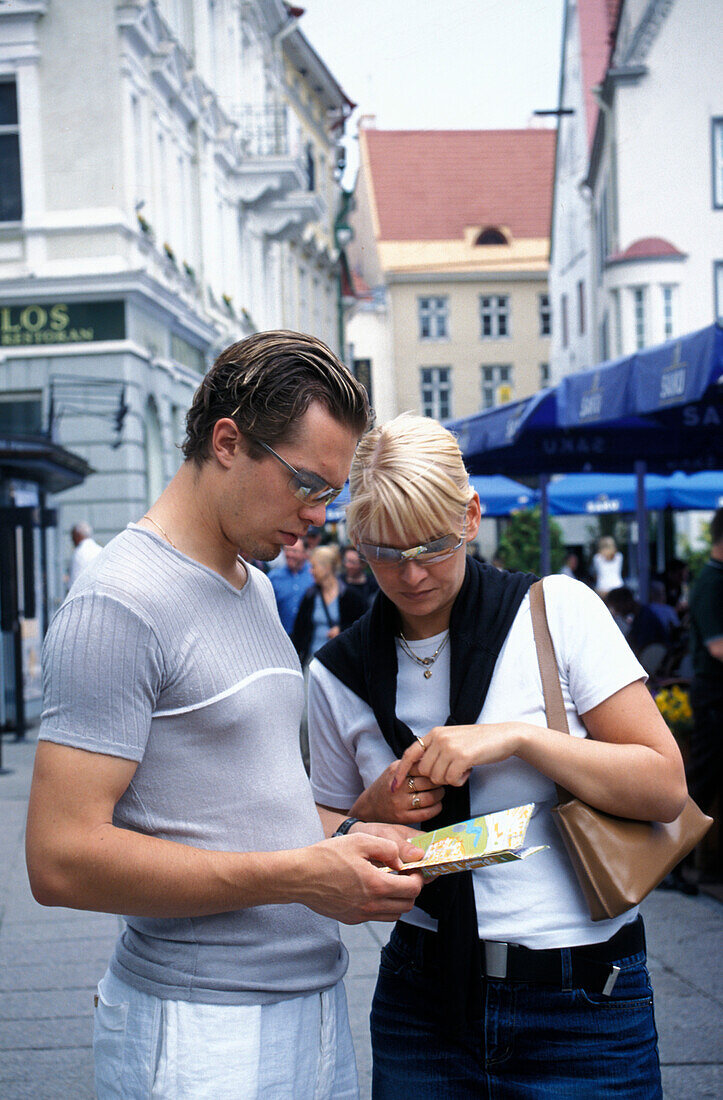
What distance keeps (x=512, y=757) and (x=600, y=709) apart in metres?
0.17

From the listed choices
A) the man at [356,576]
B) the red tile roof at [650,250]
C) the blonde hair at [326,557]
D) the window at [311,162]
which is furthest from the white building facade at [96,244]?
the window at [311,162]

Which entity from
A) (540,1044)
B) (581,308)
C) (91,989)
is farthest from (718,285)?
(540,1044)

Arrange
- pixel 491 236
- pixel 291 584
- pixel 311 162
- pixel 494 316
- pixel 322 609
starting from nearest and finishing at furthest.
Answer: pixel 322 609
pixel 291 584
pixel 311 162
pixel 491 236
pixel 494 316

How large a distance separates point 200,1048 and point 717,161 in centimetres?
2360

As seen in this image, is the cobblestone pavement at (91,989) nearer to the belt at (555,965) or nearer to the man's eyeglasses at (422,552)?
the belt at (555,965)

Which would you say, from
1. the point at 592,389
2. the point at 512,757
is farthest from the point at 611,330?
the point at 512,757

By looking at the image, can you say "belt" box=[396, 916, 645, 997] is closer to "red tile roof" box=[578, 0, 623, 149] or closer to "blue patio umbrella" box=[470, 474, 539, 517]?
"blue patio umbrella" box=[470, 474, 539, 517]

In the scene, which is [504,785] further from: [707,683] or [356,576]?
[356,576]

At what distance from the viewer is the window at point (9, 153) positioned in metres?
15.1

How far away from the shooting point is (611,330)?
89.6 ft

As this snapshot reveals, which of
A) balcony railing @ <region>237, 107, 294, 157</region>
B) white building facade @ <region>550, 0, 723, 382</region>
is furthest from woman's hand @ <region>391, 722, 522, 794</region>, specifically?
balcony railing @ <region>237, 107, 294, 157</region>

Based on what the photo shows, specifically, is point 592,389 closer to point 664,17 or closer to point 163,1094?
point 163,1094

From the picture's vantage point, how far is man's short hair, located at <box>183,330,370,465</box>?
1807 millimetres

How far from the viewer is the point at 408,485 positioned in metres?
1.92
